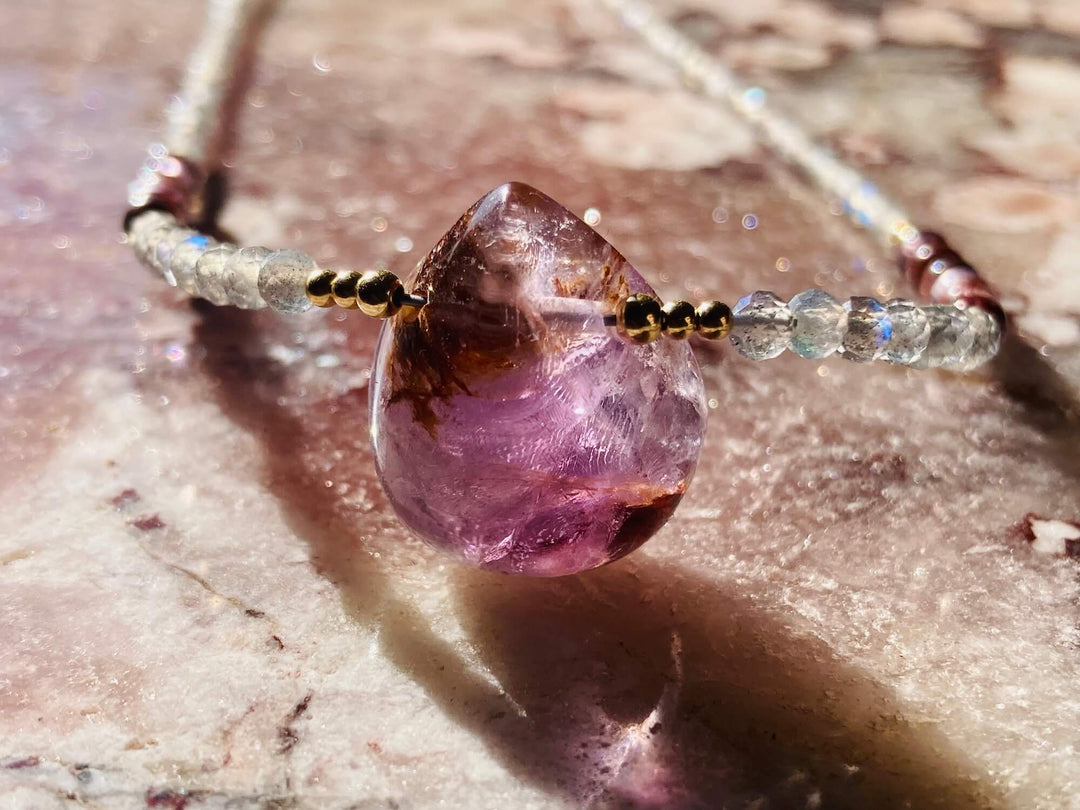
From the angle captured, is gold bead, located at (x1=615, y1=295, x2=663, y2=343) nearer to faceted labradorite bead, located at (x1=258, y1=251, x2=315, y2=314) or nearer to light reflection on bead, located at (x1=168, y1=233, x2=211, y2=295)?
faceted labradorite bead, located at (x1=258, y1=251, x2=315, y2=314)

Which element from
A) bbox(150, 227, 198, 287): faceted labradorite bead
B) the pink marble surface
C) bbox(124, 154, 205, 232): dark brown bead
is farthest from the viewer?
bbox(124, 154, 205, 232): dark brown bead

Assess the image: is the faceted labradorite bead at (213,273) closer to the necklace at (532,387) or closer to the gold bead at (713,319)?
the necklace at (532,387)

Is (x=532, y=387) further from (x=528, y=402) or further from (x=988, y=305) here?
(x=988, y=305)

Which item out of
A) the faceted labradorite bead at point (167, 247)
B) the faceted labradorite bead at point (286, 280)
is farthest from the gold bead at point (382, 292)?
the faceted labradorite bead at point (167, 247)

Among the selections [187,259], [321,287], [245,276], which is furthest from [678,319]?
[187,259]

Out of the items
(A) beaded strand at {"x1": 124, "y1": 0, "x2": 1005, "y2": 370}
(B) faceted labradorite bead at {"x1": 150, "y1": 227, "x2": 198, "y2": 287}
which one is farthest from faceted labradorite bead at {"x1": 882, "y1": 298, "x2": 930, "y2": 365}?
(B) faceted labradorite bead at {"x1": 150, "y1": 227, "x2": 198, "y2": 287}

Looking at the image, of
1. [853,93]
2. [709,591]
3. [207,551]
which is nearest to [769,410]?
[709,591]
